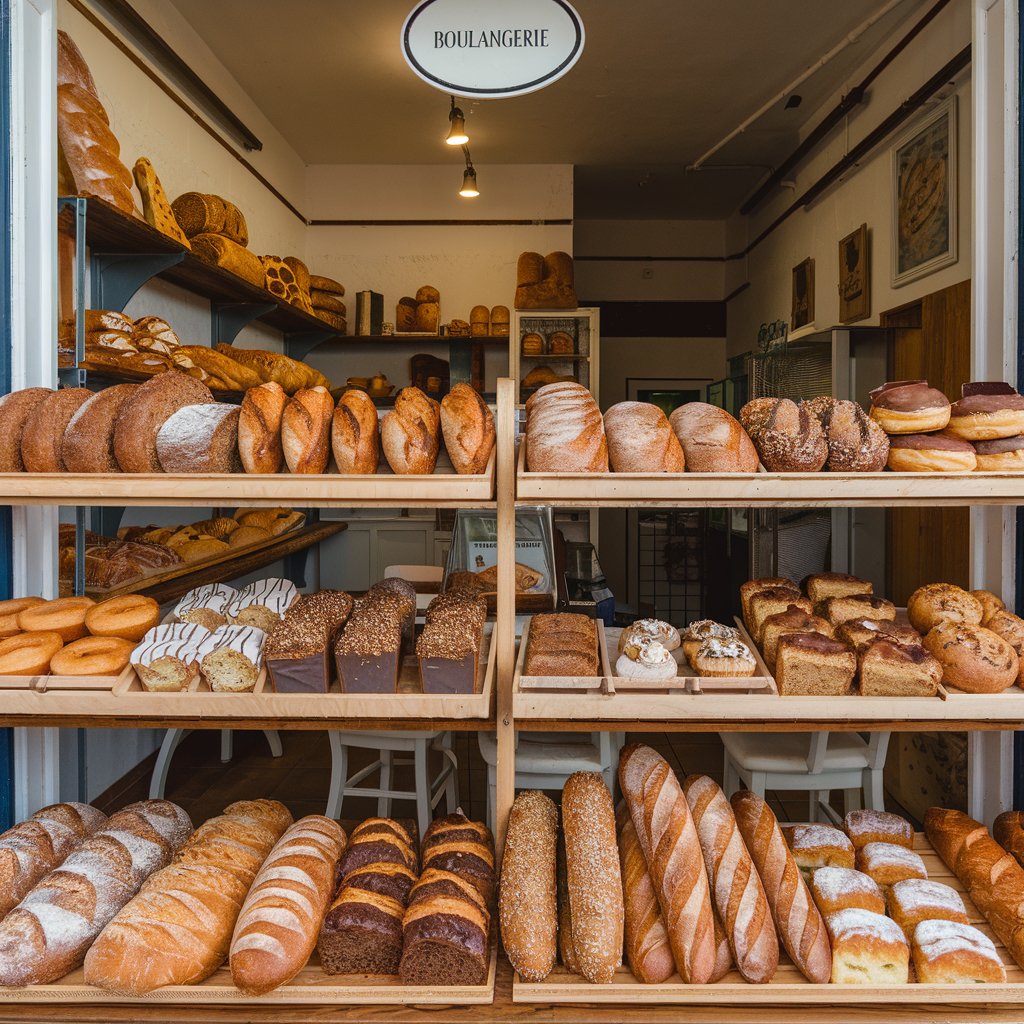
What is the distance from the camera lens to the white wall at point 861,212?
335 centimetres

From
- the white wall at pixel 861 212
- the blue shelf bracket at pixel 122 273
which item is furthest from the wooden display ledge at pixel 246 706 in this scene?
the white wall at pixel 861 212

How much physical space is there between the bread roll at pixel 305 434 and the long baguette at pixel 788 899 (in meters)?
1.13

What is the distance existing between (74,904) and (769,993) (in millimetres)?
1227

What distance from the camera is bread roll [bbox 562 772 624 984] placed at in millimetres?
1413

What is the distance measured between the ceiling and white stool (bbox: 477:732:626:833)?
335cm

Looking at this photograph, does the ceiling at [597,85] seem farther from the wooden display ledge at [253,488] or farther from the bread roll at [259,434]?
the wooden display ledge at [253,488]

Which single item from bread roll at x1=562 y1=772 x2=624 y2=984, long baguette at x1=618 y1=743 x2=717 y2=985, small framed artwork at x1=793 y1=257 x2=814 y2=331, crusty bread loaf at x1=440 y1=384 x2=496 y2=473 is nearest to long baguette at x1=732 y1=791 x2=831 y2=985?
long baguette at x1=618 y1=743 x2=717 y2=985

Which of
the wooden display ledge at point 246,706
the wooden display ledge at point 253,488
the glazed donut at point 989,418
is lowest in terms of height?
the wooden display ledge at point 246,706

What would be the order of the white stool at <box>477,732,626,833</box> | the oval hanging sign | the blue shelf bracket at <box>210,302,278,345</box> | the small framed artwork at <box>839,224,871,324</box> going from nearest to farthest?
the oval hanging sign
the white stool at <box>477,732,626,833</box>
the small framed artwork at <box>839,224,871,324</box>
the blue shelf bracket at <box>210,302,278,345</box>

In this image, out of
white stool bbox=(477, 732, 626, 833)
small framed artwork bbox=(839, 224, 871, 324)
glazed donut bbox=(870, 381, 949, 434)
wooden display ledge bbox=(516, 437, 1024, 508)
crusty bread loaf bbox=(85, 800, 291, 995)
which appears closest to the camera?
crusty bread loaf bbox=(85, 800, 291, 995)

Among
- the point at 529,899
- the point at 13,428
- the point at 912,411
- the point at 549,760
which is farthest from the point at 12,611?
the point at 912,411

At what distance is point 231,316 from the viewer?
15.2 ft

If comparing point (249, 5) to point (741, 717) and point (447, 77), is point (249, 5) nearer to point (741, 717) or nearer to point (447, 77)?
point (447, 77)

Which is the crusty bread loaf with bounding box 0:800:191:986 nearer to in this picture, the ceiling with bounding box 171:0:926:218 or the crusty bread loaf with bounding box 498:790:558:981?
the crusty bread loaf with bounding box 498:790:558:981
